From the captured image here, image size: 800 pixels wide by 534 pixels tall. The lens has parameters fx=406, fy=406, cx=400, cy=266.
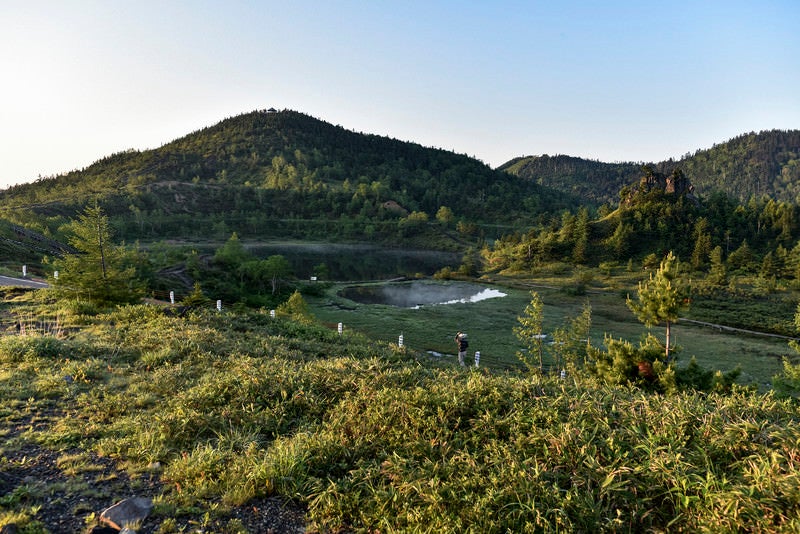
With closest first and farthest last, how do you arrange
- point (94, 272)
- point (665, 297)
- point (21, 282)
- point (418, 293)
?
point (94, 272) → point (665, 297) → point (21, 282) → point (418, 293)

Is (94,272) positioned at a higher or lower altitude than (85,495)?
higher

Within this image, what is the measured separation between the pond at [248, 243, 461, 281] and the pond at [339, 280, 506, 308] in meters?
12.0

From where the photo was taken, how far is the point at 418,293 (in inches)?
2426

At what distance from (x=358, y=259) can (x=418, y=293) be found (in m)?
45.2

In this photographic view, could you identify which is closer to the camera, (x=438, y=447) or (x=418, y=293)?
(x=438, y=447)

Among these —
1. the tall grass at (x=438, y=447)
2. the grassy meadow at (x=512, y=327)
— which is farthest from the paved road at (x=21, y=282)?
the grassy meadow at (x=512, y=327)

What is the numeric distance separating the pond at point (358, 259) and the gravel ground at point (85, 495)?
6939 centimetres

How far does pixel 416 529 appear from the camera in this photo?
4.21 metres

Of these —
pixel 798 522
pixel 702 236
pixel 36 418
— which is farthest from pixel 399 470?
pixel 702 236

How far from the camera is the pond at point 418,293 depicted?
→ 54.9 m

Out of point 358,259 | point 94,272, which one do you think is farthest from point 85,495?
point 358,259

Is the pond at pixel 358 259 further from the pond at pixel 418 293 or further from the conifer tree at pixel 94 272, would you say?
the conifer tree at pixel 94 272

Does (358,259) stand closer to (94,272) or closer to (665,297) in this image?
(94,272)

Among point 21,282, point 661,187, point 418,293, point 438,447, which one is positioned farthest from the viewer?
point 661,187
